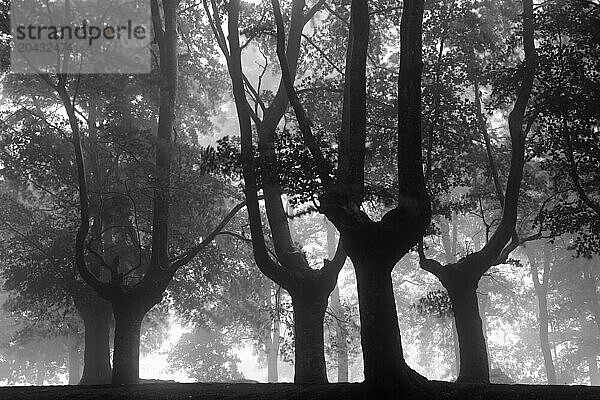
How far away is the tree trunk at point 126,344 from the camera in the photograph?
1352 centimetres

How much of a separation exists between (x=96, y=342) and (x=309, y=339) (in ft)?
29.6

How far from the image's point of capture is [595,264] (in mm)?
28047

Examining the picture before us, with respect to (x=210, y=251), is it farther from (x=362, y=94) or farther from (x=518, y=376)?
(x=518, y=376)

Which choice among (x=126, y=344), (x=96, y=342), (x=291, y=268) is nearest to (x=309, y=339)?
(x=291, y=268)

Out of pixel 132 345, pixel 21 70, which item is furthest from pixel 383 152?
pixel 21 70

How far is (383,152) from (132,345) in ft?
25.6

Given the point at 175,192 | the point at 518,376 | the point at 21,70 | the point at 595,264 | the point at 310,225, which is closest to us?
the point at 175,192

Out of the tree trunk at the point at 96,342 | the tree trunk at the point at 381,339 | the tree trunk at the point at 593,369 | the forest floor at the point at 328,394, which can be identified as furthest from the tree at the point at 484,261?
the tree trunk at the point at 593,369

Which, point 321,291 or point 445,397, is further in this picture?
point 321,291

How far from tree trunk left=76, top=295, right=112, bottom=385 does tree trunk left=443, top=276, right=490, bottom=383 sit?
10.8 meters

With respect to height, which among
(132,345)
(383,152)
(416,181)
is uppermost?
(383,152)

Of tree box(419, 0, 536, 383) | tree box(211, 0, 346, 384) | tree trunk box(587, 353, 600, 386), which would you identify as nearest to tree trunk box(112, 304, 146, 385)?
tree box(211, 0, 346, 384)

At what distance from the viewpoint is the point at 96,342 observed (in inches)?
710

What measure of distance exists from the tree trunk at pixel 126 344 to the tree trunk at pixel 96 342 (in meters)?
4.26
